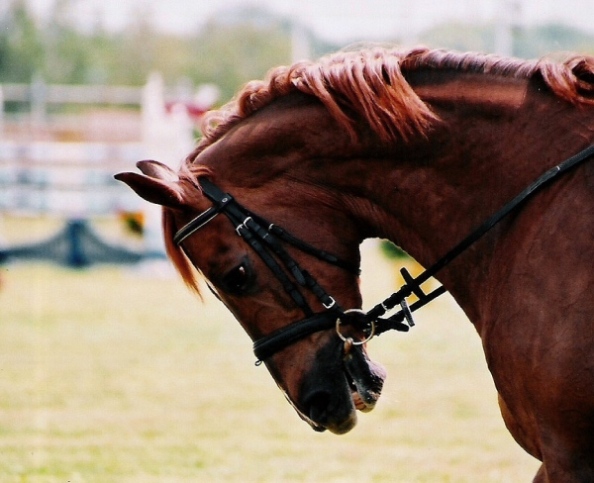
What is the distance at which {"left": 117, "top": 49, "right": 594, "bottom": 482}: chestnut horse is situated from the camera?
123 inches

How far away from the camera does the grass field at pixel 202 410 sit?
245 inches

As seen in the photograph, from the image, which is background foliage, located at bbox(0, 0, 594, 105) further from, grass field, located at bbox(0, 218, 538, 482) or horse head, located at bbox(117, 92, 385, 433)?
horse head, located at bbox(117, 92, 385, 433)

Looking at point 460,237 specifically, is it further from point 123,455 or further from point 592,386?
point 123,455

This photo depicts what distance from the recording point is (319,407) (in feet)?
11.2

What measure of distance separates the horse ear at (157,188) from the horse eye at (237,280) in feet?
0.98

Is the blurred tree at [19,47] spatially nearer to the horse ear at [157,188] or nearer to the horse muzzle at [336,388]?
the horse ear at [157,188]

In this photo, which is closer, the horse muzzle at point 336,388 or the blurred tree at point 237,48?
the horse muzzle at point 336,388

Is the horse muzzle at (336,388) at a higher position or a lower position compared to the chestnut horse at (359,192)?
lower

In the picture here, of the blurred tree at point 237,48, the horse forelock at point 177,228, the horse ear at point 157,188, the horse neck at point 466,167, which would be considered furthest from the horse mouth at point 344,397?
the blurred tree at point 237,48

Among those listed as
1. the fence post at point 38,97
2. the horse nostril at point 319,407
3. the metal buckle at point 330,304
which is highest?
the fence post at point 38,97

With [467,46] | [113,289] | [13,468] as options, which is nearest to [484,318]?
[13,468]

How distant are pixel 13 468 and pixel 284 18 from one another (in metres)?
63.0

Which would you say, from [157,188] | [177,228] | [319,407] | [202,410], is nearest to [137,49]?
[202,410]

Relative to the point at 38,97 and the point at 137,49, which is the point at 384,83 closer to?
the point at 38,97
